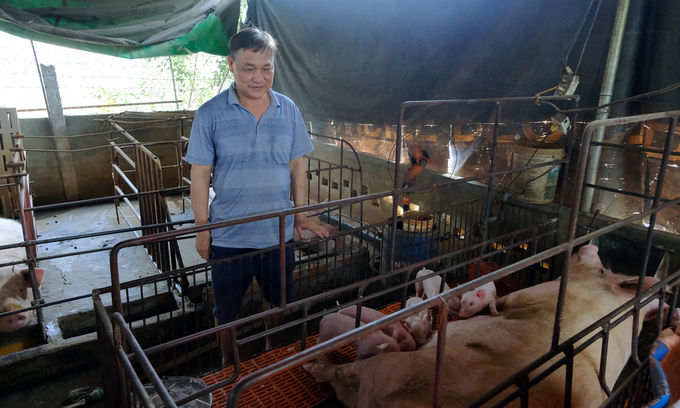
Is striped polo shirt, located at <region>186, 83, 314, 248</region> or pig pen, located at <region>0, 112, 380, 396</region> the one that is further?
pig pen, located at <region>0, 112, 380, 396</region>

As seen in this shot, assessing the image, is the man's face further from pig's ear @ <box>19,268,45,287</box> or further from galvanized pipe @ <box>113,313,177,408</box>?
pig's ear @ <box>19,268,45,287</box>

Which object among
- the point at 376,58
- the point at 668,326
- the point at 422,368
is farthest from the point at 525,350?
the point at 376,58

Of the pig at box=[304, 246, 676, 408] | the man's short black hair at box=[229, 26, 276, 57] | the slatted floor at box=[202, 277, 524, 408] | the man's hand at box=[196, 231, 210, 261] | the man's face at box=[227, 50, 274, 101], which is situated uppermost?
the man's short black hair at box=[229, 26, 276, 57]

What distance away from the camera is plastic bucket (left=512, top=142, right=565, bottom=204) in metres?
3.71

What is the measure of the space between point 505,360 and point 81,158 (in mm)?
8413

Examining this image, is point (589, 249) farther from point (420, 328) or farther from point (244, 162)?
point (244, 162)

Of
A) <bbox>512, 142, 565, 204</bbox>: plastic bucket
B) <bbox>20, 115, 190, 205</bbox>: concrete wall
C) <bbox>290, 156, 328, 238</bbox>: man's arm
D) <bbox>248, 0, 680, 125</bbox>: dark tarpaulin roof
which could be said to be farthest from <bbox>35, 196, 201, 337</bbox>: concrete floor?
<bbox>512, 142, 565, 204</bbox>: plastic bucket

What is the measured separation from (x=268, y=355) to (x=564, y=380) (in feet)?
5.96

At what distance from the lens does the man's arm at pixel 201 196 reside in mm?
2326

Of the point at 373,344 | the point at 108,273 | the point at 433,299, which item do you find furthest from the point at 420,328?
the point at 108,273

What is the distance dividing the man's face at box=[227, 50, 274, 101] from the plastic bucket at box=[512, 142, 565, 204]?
101 inches

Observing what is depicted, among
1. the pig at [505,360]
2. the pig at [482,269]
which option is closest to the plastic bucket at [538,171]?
the pig at [482,269]

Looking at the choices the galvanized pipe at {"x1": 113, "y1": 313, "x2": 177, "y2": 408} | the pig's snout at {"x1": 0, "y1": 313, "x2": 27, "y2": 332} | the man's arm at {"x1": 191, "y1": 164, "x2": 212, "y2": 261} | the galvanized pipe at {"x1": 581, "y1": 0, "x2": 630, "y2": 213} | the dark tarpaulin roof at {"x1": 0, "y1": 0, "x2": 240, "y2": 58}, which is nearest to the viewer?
the galvanized pipe at {"x1": 113, "y1": 313, "x2": 177, "y2": 408}

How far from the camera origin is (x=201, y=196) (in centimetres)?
237
